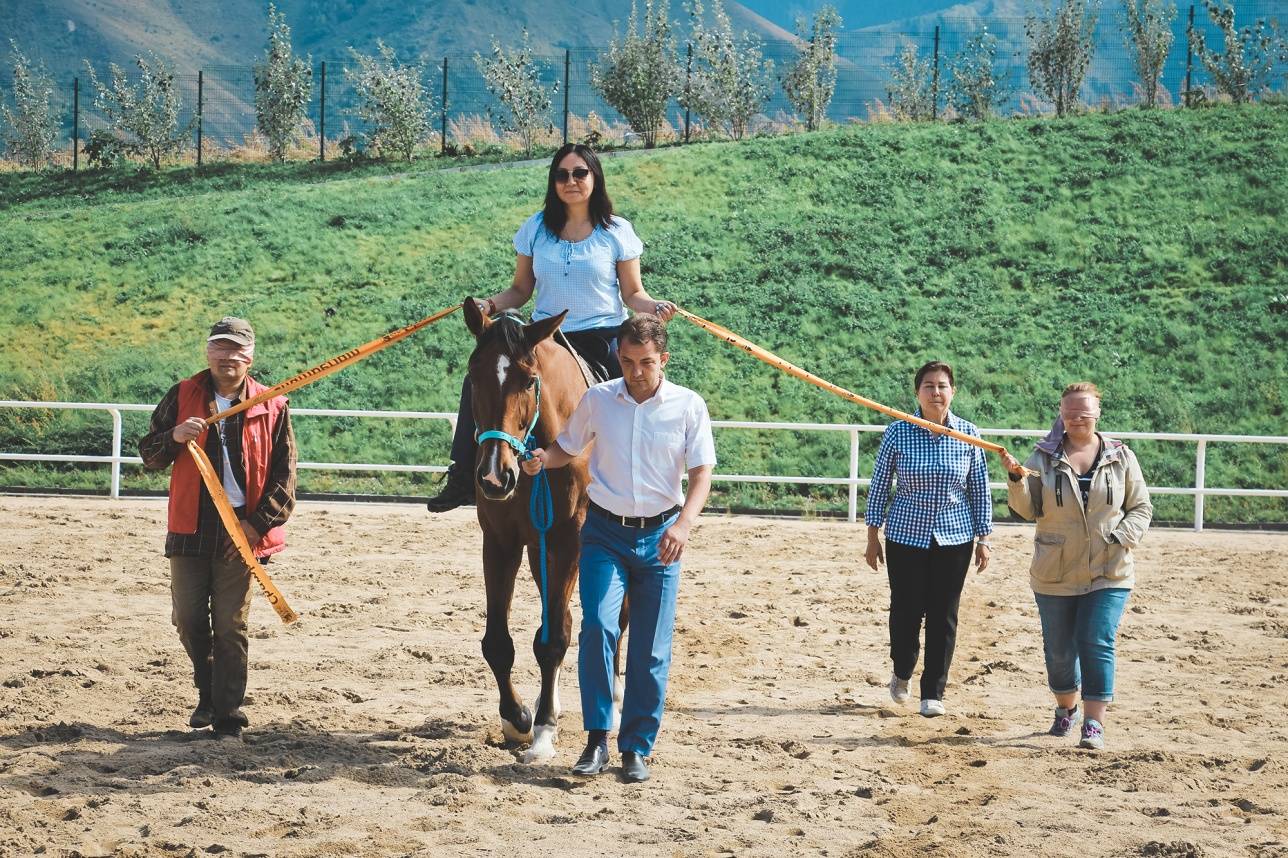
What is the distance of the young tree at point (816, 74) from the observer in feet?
133

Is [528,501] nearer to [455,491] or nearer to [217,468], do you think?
[455,491]

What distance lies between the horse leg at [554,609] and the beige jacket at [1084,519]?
7.46ft

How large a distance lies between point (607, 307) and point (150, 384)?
62.3 feet

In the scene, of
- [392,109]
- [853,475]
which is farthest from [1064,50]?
[853,475]

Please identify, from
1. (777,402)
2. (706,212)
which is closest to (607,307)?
(777,402)

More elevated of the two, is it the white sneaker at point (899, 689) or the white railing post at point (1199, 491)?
the white railing post at point (1199, 491)

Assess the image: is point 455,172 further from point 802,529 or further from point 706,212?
point 802,529

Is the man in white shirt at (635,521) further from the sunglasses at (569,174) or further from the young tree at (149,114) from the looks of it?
the young tree at (149,114)

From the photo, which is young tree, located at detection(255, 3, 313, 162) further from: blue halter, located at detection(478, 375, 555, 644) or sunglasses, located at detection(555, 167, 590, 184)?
blue halter, located at detection(478, 375, 555, 644)

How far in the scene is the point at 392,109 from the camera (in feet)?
125

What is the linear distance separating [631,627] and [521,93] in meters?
35.7

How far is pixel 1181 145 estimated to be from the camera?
3284cm

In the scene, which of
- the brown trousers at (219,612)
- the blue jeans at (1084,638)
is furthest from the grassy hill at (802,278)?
the brown trousers at (219,612)

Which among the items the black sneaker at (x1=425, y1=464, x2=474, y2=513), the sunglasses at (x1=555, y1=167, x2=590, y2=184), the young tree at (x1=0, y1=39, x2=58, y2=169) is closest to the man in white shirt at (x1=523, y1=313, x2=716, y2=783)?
the black sneaker at (x1=425, y1=464, x2=474, y2=513)
